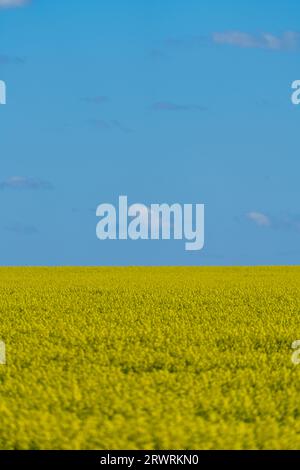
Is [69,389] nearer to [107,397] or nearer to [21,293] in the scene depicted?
[107,397]

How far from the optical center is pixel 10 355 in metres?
12.4

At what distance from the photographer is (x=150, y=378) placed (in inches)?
407

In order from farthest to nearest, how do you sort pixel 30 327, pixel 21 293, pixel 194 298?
pixel 21 293 < pixel 194 298 < pixel 30 327

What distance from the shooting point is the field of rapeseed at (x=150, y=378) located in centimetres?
793

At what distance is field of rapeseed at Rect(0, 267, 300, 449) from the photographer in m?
7.93
